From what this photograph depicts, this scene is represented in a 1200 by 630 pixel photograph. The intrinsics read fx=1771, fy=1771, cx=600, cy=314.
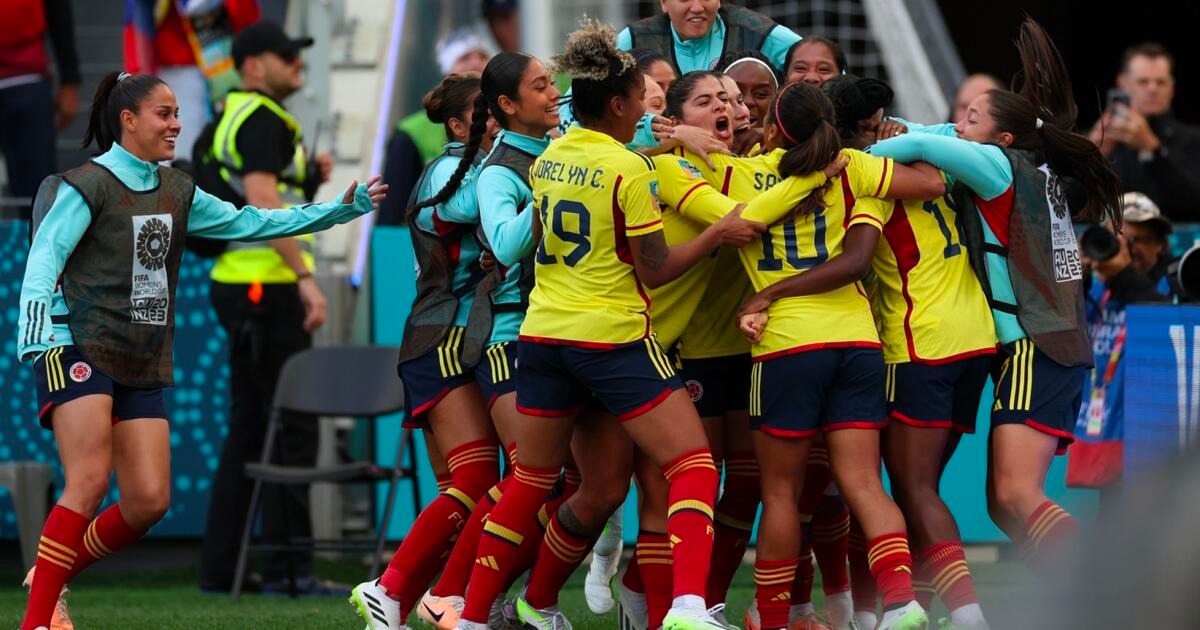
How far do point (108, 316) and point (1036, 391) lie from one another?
3.14 m

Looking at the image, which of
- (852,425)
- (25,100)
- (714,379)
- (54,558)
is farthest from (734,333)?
(25,100)

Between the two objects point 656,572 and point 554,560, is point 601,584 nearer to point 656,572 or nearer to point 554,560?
point 554,560

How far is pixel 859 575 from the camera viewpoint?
6352 mm

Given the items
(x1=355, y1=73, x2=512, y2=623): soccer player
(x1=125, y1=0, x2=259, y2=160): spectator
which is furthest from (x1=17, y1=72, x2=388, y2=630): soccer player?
(x1=125, y1=0, x2=259, y2=160): spectator

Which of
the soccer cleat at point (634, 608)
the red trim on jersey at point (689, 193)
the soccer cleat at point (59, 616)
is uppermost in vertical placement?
the red trim on jersey at point (689, 193)

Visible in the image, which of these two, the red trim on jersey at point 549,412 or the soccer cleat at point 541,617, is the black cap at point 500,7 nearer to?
the soccer cleat at point 541,617

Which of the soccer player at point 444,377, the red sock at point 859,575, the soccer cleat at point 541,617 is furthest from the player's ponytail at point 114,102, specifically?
the red sock at point 859,575

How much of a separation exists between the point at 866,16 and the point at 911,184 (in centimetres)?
698

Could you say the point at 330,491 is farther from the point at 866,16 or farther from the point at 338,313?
the point at 866,16

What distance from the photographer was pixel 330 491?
941 centimetres

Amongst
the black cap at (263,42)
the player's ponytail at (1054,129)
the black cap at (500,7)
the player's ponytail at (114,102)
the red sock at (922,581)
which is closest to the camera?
the red sock at (922,581)

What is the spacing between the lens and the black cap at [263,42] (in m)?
8.60

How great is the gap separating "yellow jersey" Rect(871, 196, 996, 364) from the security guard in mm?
3480

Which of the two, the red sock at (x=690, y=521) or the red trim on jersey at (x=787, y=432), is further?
the red trim on jersey at (x=787, y=432)
